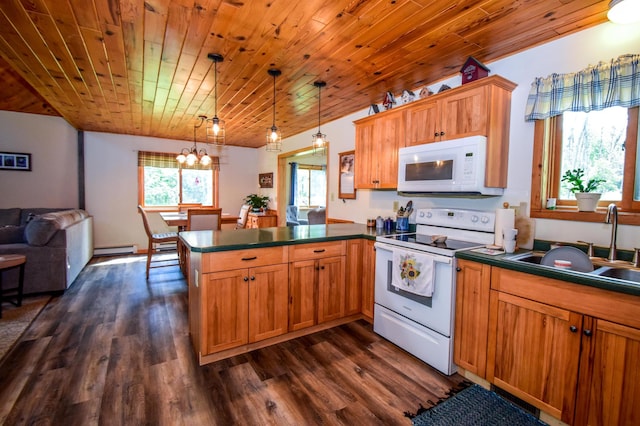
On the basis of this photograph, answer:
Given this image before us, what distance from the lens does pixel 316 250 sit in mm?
2623

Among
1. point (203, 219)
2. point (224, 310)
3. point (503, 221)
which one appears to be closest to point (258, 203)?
point (203, 219)

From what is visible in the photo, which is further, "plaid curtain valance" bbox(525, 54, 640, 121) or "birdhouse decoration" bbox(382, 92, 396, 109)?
"birdhouse decoration" bbox(382, 92, 396, 109)

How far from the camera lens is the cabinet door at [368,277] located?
2.80 metres

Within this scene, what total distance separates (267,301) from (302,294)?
32 cm

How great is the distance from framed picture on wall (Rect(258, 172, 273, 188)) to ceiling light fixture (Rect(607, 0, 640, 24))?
548 centimetres

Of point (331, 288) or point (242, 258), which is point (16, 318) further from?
point (331, 288)

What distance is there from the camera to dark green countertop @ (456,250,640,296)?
1.34 m

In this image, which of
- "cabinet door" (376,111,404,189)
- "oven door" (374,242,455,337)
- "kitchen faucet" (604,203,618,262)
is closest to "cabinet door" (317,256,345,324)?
"oven door" (374,242,455,337)

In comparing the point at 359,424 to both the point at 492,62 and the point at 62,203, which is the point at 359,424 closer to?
the point at 492,62

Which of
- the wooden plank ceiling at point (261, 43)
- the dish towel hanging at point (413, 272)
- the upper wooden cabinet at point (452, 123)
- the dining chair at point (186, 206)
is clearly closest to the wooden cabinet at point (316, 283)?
A: the dish towel hanging at point (413, 272)

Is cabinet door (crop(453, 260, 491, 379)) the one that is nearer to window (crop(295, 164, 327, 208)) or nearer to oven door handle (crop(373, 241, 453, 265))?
oven door handle (crop(373, 241, 453, 265))

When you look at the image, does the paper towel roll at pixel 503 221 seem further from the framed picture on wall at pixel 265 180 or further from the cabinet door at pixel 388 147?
the framed picture on wall at pixel 265 180

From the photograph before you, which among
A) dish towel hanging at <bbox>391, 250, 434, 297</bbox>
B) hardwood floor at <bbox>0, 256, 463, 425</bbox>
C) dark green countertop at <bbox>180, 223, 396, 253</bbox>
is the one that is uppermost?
dark green countertop at <bbox>180, 223, 396, 253</bbox>

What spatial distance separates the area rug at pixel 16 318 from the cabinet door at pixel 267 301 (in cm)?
184
